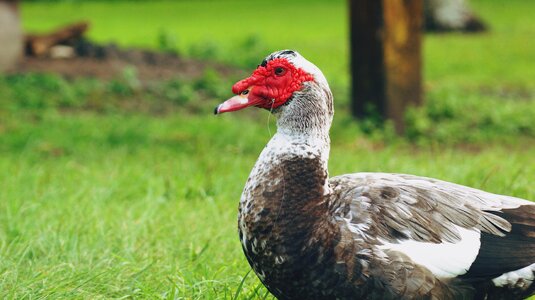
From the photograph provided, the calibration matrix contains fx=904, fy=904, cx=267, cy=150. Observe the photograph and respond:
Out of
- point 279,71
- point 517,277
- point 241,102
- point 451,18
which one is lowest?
point 451,18

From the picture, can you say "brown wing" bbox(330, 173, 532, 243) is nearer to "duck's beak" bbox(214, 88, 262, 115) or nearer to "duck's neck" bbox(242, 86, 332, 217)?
"duck's neck" bbox(242, 86, 332, 217)

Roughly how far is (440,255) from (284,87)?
2.90 feet

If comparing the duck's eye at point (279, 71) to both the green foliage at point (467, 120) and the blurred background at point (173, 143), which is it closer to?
the blurred background at point (173, 143)

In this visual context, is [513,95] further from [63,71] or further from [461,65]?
[63,71]

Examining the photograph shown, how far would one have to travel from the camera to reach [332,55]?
50.6 ft

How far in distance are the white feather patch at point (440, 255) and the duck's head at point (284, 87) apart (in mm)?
637

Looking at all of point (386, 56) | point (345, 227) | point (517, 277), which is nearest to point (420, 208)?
point (345, 227)

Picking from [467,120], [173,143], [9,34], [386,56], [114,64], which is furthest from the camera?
[114,64]

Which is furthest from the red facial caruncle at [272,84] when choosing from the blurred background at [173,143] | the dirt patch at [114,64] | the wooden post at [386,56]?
the dirt patch at [114,64]

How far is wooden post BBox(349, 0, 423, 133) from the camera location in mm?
8492

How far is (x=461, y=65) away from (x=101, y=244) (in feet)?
34.2

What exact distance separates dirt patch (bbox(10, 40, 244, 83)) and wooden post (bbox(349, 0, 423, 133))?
3236mm

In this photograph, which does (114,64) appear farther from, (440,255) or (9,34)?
(440,255)

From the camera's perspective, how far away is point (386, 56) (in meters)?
8.53
